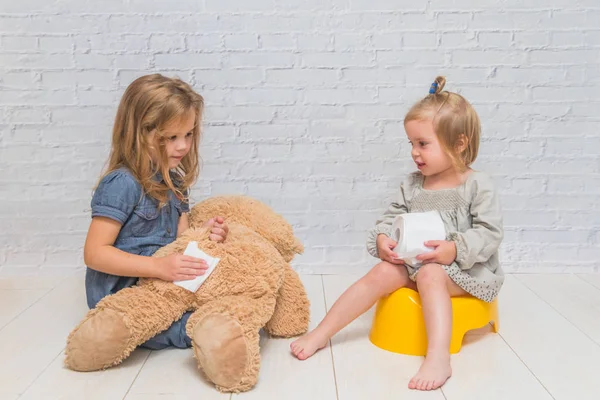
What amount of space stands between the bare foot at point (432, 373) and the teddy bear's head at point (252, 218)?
1.50 ft

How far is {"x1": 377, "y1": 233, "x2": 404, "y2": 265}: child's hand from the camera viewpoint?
1692 millimetres

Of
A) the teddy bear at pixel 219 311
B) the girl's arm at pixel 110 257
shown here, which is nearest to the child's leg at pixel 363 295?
the teddy bear at pixel 219 311

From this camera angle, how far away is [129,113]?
1702 mm

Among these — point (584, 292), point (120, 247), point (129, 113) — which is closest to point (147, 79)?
point (129, 113)

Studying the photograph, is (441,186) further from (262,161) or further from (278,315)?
(262,161)

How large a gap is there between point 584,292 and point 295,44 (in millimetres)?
1123

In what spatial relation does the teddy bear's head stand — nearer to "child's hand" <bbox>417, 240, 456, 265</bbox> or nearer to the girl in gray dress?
the girl in gray dress

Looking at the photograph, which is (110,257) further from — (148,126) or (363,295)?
(363,295)

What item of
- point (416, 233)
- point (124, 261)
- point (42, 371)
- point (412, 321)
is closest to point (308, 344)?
point (412, 321)

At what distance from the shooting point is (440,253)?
1633 mm

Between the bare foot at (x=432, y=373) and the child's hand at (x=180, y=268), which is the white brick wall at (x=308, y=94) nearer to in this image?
the child's hand at (x=180, y=268)

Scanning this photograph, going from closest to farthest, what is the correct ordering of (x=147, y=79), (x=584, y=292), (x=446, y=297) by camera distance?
(x=446, y=297)
(x=147, y=79)
(x=584, y=292)

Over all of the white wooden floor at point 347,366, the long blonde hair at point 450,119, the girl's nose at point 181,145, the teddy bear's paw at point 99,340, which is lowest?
the white wooden floor at point 347,366

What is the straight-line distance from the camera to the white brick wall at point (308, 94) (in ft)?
7.20
